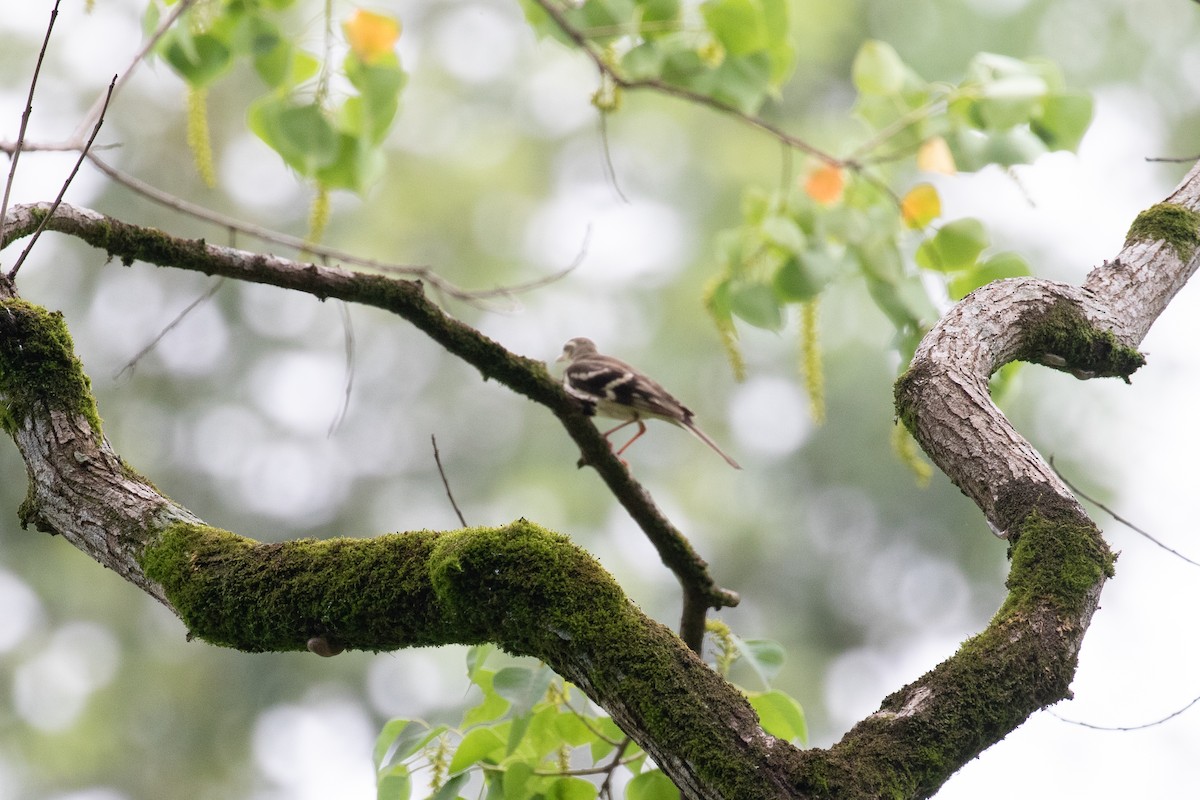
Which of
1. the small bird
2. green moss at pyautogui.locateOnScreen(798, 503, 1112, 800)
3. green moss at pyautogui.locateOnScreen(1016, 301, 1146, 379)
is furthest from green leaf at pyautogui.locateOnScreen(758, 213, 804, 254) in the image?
the small bird

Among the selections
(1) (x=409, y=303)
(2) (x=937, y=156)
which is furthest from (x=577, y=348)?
(1) (x=409, y=303)

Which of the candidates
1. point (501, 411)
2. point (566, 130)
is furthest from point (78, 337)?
point (566, 130)

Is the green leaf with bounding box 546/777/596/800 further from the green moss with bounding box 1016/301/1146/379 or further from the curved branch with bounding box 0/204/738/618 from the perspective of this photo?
the green moss with bounding box 1016/301/1146/379

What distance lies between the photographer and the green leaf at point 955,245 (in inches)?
118

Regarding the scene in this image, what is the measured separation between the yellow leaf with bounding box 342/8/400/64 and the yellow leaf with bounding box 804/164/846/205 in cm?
127

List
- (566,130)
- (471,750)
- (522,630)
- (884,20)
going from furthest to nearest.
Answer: (566,130)
(884,20)
(471,750)
(522,630)

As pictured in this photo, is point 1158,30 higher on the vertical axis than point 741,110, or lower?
higher

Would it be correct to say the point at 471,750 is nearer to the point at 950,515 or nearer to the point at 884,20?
the point at 950,515

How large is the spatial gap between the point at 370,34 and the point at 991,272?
6.07 ft

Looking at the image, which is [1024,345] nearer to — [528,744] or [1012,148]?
[1012,148]

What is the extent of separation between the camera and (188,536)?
86.6 inches

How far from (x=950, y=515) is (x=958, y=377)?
7.53 metres

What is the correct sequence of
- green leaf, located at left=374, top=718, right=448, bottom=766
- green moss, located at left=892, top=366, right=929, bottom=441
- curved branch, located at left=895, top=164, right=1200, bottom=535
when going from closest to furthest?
curved branch, located at left=895, top=164, right=1200, bottom=535 < green moss, located at left=892, top=366, right=929, bottom=441 < green leaf, located at left=374, top=718, right=448, bottom=766

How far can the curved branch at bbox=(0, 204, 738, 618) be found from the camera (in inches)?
104
